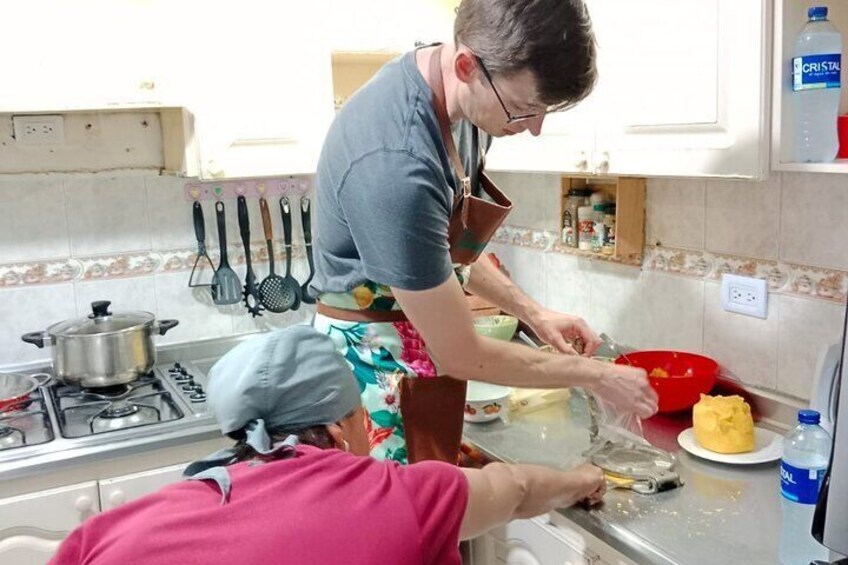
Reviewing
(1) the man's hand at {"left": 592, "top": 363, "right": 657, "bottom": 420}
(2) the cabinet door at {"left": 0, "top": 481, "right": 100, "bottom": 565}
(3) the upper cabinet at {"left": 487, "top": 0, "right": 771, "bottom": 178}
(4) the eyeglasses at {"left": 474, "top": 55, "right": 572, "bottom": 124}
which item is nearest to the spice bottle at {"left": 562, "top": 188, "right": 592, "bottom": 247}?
(3) the upper cabinet at {"left": 487, "top": 0, "right": 771, "bottom": 178}

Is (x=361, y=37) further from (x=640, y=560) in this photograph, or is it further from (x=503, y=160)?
(x=640, y=560)

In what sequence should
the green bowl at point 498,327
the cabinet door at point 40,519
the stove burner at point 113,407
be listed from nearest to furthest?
the cabinet door at point 40,519
the stove burner at point 113,407
the green bowl at point 498,327

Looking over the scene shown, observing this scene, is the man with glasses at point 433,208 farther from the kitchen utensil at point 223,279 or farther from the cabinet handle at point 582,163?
the kitchen utensil at point 223,279

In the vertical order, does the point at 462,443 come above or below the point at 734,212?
below

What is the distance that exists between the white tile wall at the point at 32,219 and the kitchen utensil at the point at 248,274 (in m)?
0.49

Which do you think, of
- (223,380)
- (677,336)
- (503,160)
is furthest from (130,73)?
(677,336)

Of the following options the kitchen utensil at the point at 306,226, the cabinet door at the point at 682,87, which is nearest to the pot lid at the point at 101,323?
the kitchen utensil at the point at 306,226

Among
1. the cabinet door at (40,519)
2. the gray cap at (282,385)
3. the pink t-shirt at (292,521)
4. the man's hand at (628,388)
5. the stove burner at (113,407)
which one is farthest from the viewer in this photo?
the stove burner at (113,407)

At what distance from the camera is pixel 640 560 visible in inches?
50.9

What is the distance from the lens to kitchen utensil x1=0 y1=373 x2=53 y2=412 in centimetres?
207

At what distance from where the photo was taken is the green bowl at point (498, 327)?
2215mm

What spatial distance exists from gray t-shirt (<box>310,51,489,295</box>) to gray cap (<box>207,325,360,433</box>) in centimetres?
18

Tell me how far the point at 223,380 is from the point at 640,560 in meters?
0.70

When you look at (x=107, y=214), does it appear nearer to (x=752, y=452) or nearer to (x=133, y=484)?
(x=133, y=484)
